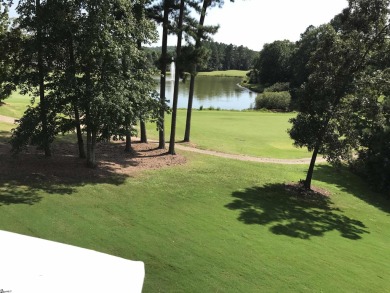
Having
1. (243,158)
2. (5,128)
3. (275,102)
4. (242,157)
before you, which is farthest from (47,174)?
(275,102)

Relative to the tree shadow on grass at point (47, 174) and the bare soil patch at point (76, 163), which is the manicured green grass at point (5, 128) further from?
the tree shadow on grass at point (47, 174)

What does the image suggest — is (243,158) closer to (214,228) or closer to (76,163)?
(76,163)

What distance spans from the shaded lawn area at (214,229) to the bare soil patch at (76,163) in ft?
2.24

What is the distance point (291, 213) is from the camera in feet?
51.0

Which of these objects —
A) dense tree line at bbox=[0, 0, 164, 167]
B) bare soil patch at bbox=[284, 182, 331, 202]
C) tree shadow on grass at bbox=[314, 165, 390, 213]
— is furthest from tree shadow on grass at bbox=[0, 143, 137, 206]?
tree shadow on grass at bbox=[314, 165, 390, 213]

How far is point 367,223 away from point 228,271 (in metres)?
8.93

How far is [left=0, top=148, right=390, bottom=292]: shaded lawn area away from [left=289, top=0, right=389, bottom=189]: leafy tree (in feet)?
9.91

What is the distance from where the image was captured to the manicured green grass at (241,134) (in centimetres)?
2681

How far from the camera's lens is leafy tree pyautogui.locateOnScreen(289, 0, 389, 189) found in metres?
16.0

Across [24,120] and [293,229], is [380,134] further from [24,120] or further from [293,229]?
[24,120]

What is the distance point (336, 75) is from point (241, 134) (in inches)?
639

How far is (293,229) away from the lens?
13.7 metres

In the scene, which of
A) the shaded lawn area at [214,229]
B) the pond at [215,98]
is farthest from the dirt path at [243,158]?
the pond at [215,98]

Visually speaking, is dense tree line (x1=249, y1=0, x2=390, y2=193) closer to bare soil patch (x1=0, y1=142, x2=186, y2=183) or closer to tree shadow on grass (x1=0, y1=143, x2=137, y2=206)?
bare soil patch (x1=0, y1=142, x2=186, y2=183)
